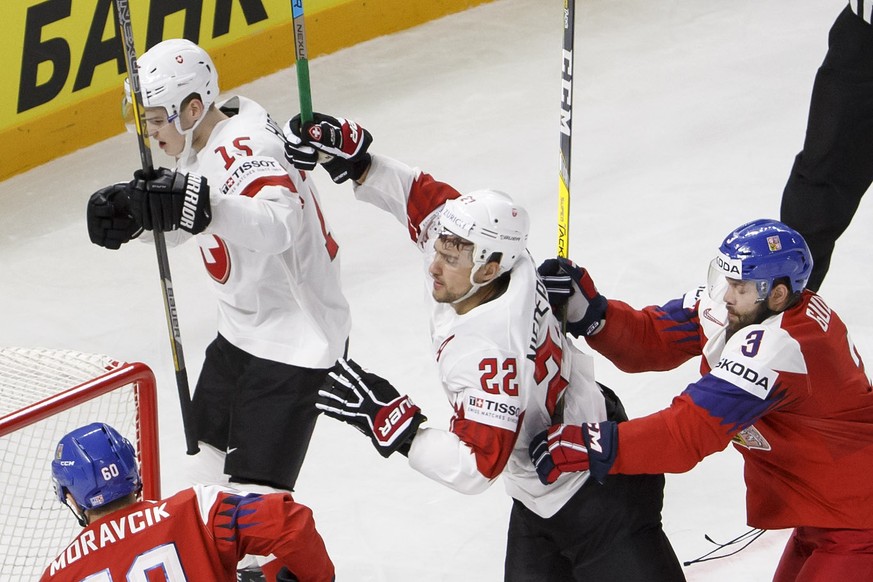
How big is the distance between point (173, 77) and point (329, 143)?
45 centimetres

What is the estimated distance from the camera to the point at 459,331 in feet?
9.87

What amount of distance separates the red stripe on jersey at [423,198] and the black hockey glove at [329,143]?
15cm

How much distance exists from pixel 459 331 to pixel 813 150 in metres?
1.80

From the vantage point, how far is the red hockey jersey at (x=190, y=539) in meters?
2.57

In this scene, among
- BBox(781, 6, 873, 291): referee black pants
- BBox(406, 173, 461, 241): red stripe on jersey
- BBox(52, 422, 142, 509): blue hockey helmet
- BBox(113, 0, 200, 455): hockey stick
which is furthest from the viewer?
BBox(781, 6, 873, 291): referee black pants

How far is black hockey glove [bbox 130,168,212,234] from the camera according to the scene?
3.26 meters

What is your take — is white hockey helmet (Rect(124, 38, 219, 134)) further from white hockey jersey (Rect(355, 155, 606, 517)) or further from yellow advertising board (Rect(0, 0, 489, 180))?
yellow advertising board (Rect(0, 0, 489, 180))

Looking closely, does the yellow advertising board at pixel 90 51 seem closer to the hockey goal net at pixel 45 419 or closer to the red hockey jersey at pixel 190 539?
the hockey goal net at pixel 45 419

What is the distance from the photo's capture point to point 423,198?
357 cm

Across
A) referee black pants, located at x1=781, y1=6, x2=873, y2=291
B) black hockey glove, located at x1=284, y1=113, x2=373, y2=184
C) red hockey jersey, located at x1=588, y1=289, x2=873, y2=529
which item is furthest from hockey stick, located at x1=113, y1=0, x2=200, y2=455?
referee black pants, located at x1=781, y1=6, x2=873, y2=291

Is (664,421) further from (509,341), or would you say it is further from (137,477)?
(137,477)

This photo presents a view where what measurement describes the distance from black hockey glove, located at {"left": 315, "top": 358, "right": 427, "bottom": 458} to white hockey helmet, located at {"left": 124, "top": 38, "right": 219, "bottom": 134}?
0.92 m

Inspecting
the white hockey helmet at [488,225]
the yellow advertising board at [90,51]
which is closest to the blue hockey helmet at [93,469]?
the white hockey helmet at [488,225]

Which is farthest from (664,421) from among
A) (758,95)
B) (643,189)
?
(758,95)
